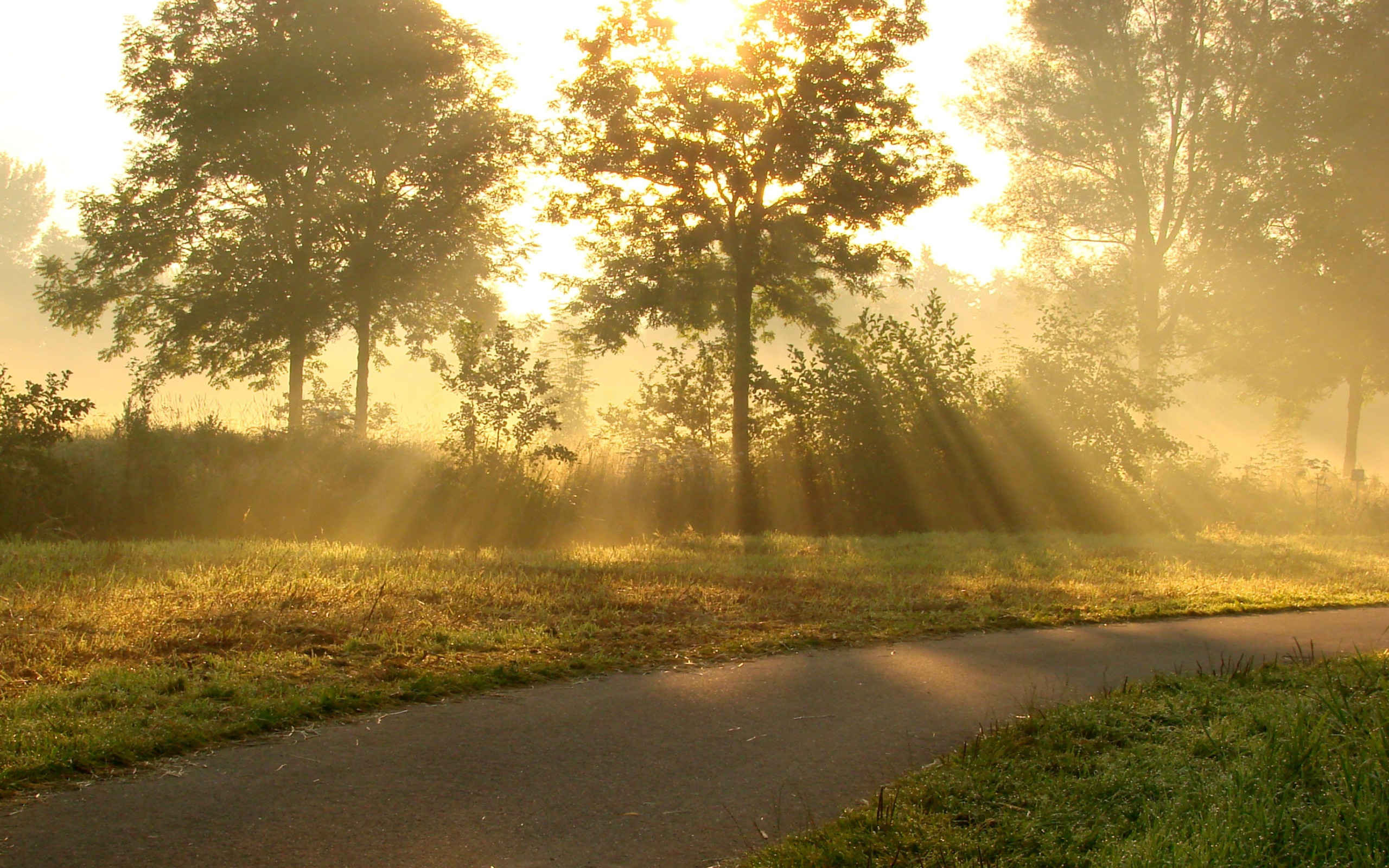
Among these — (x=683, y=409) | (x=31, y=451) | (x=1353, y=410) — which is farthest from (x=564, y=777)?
(x=1353, y=410)

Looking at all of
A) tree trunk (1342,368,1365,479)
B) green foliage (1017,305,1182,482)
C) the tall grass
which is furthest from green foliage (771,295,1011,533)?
tree trunk (1342,368,1365,479)

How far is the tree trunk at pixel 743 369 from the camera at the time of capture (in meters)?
21.0

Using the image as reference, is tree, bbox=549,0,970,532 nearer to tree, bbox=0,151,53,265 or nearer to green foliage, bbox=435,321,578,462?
green foliage, bbox=435,321,578,462

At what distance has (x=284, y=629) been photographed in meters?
7.89

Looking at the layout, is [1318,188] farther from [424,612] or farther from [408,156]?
[424,612]

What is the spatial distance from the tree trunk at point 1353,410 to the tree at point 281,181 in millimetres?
27735

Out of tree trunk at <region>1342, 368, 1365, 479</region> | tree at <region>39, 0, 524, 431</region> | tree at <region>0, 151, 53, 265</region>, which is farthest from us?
tree at <region>0, 151, 53, 265</region>

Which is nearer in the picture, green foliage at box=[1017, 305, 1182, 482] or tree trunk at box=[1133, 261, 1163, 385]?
green foliage at box=[1017, 305, 1182, 482]

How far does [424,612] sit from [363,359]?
707 inches

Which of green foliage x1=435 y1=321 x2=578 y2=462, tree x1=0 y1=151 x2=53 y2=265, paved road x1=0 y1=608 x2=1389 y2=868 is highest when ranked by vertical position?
tree x1=0 y1=151 x2=53 y2=265

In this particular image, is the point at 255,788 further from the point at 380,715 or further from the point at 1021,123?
the point at 1021,123

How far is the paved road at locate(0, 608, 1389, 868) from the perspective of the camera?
4.09 metres

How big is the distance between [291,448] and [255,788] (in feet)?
46.9

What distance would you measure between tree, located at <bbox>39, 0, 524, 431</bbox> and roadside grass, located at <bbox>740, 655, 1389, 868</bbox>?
21.1m
